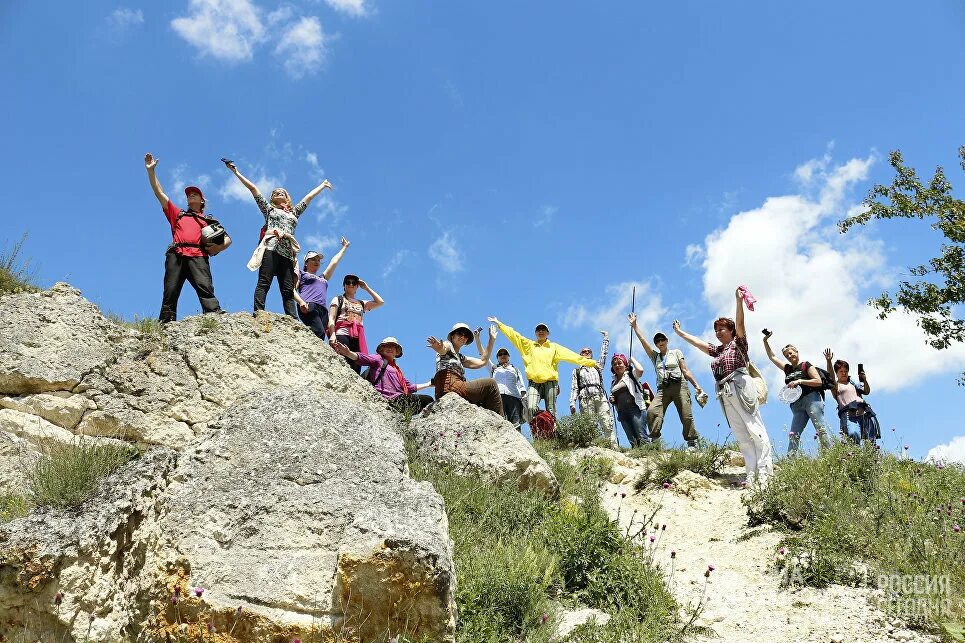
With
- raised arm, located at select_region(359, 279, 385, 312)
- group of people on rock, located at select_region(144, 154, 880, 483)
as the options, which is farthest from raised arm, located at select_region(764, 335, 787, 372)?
raised arm, located at select_region(359, 279, 385, 312)

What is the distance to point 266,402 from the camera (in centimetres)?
523

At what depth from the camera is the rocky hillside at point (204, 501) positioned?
384 cm

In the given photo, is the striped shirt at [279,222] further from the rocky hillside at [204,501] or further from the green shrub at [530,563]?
the green shrub at [530,563]

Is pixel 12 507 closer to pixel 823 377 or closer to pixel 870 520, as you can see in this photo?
pixel 870 520

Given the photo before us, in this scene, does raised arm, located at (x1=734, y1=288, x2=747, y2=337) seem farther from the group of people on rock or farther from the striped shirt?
the striped shirt

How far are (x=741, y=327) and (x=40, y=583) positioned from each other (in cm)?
703

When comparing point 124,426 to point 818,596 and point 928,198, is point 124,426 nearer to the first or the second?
point 818,596

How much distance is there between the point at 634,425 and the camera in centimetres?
1096

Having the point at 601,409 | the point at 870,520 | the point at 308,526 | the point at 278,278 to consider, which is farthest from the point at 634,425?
the point at 308,526

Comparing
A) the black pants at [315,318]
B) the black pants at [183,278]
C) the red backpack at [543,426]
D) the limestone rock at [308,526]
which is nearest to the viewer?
the limestone rock at [308,526]

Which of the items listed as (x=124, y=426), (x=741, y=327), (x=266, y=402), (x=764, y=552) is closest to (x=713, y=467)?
(x=741, y=327)

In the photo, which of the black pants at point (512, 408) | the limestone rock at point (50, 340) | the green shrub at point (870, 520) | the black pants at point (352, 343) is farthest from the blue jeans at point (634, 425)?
the limestone rock at point (50, 340)

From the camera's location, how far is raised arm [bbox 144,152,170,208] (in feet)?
24.7

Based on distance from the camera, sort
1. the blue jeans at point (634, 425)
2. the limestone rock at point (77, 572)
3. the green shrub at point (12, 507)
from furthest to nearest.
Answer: the blue jeans at point (634, 425)
the green shrub at point (12, 507)
the limestone rock at point (77, 572)
